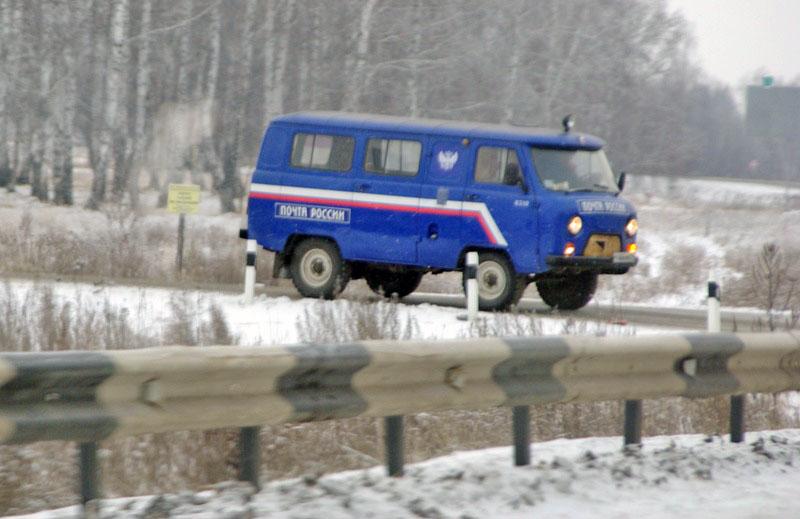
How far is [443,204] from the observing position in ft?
62.2

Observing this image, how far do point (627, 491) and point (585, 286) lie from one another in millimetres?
12478

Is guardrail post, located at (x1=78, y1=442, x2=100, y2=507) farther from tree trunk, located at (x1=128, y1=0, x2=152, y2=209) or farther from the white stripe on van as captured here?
tree trunk, located at (x1=128, y1=0, x2=152, y2=209)

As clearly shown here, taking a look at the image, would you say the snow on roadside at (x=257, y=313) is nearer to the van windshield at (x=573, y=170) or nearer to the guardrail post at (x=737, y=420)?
the van windshield at (x=573, y=170)

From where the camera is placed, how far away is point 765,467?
8.52 meters

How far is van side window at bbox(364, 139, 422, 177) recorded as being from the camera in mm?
19234

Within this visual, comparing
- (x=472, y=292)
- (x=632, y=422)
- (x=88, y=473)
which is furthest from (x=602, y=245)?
(x=88, y=473)

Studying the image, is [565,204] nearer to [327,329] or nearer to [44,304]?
[327,329]

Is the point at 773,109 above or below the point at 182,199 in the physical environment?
above

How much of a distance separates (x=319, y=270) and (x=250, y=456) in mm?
12767

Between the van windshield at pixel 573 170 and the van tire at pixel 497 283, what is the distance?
1075 mm

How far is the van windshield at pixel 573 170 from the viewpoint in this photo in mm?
18812

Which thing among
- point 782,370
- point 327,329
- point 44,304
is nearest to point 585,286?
point 327,329

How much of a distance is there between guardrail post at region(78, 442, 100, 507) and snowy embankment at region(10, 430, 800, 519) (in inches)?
2.7

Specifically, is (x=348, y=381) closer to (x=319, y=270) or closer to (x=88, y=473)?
(x=88, y=473)
